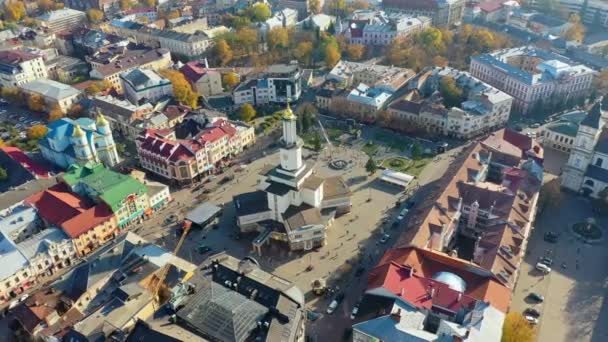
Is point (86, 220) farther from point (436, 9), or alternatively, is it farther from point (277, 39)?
point (436, 9)

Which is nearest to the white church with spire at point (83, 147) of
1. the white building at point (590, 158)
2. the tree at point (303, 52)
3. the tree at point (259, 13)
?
the tree at point (303, 52)

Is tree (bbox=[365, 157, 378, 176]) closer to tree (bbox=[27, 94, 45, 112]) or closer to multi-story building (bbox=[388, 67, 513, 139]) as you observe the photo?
multi-story building (bbox=[388, 67, 513, 139])

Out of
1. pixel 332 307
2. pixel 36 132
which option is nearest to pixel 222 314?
pixel 332 307

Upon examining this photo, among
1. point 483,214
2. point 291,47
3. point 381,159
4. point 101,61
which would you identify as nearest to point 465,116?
point 381,159

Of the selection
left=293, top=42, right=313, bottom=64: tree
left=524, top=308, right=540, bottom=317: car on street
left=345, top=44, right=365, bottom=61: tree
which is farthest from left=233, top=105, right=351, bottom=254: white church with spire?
left=345, top=44, right=365, bottom=61: tree

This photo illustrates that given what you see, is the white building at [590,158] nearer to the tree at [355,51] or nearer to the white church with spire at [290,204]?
the white church with spire at [290,204]

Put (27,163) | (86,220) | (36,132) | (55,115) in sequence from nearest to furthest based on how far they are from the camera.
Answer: (86,220), (27,163), (36,132), (55,115)
